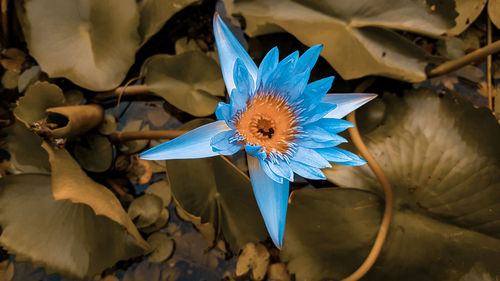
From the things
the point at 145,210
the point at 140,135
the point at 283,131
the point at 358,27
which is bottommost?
the point at 145,210

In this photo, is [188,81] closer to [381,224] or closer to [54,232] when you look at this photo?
[54,232]

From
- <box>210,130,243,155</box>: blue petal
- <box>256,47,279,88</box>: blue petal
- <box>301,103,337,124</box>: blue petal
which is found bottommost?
<box>210,130,243,155</box>: blue petal

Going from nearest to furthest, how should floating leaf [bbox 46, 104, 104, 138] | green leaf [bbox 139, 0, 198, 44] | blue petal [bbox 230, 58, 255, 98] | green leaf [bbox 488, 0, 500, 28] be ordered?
blue petal [bbox 230, 58, 255, 98] → floating leaf [bbox 46, 104, 104, 138] → green leaf [bbox 139, 0, 198, 44] → green leaf [bbox 488, 0, 500, 28]

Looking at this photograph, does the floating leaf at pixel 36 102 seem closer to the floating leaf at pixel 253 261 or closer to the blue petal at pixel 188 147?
the blue petal at pixel 188 147

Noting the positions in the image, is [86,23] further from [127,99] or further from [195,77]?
[195,77]

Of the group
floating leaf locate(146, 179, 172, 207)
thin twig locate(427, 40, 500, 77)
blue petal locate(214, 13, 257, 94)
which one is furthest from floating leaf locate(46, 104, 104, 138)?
thin twig locate(427, 40, 500, 77)

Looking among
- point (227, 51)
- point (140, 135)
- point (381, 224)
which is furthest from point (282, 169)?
point (140, 135)

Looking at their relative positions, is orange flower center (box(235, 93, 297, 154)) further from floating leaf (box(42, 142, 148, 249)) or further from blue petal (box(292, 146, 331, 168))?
floating leaf (box(42, 142, 148, 249))
